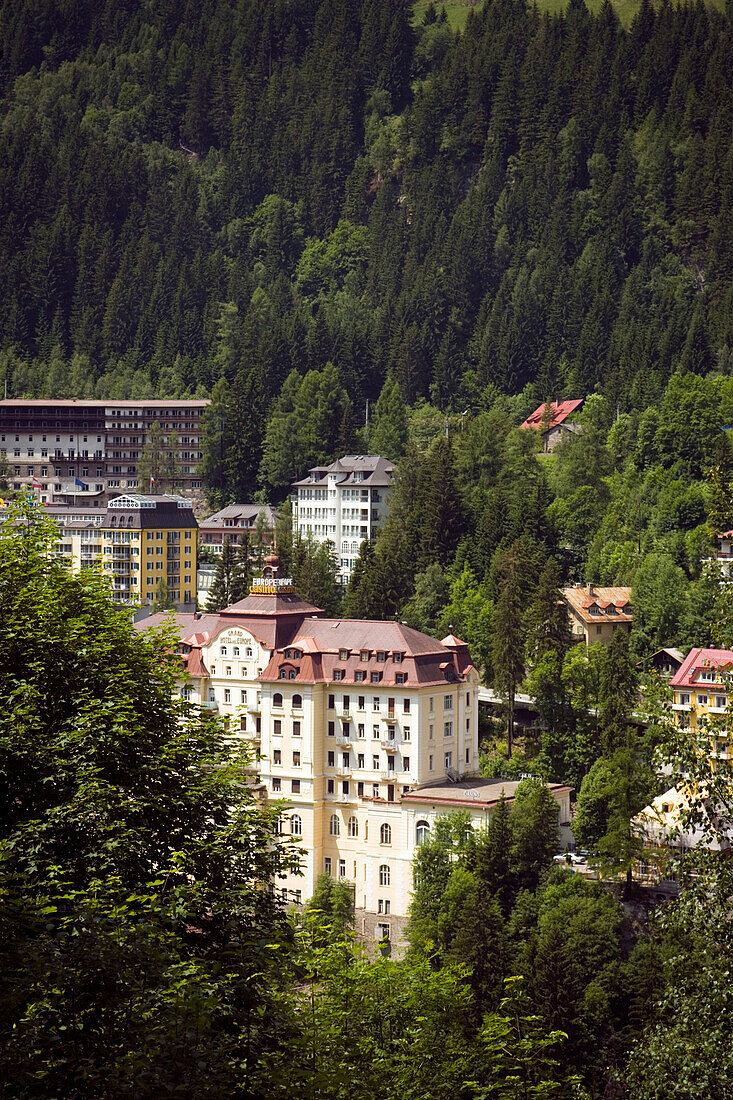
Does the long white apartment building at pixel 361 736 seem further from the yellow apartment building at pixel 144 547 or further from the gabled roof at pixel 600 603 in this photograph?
the yellow apartment building at pixel 144 547

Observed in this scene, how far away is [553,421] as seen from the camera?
162 meters

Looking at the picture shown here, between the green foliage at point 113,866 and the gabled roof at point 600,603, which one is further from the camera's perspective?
the gabled roof at point 600,603

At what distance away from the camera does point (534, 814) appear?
84.4 m

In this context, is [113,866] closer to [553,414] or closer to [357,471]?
[357,471]

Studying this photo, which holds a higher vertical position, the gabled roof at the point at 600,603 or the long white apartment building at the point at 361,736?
the gabled roof at the point at 600,603

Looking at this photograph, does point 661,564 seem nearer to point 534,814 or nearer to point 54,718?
point 534,814

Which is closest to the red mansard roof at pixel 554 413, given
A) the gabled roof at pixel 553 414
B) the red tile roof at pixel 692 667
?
the gabled roof at pixel 553 414

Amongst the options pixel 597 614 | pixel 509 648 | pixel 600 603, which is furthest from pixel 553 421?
pixel 509 648

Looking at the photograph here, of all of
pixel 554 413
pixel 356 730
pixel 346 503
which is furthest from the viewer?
pixel 554 413

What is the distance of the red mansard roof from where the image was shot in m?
162

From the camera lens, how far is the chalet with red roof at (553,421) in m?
159

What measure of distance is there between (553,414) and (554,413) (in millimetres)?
782

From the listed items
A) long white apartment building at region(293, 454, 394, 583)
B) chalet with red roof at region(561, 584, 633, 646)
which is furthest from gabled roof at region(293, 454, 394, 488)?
chalet with red roof at region(561, 584, 633, 646)

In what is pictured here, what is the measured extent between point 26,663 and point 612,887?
51086 mm
